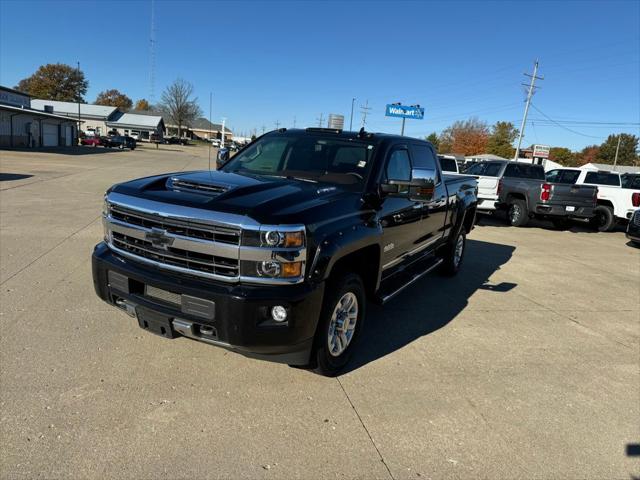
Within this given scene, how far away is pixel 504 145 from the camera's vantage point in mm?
92688

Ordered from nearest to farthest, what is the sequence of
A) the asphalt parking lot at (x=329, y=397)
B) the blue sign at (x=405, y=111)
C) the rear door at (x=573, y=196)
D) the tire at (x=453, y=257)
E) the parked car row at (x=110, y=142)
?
the asphalt parking lot at (x=329, y=397) < the tire at (x=453, y=257) < the rear door at (x=573, y=196) < the blue sign at (x=405, y=111) < the parked car row at (x=110, y=142)

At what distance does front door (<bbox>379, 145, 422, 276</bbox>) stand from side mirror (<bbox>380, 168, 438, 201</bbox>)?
10cm

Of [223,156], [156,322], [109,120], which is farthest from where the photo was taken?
[109,120]

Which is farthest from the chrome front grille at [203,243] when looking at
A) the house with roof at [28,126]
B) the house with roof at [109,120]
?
the house with roof at [109,120]

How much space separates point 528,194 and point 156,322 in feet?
41.5

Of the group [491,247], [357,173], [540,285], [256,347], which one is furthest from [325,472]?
[491,247]

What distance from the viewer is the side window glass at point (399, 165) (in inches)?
175

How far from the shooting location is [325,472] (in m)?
2.65

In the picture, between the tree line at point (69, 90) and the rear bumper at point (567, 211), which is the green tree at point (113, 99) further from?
the rear bumper at point (567, 211)

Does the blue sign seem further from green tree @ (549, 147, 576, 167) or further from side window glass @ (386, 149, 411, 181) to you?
green tree @ (549, 147, 576, 167)

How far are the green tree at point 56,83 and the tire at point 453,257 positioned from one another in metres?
111

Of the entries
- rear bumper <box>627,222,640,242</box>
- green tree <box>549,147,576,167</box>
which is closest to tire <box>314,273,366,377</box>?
rear bumper <box>627,222,640,242</box>

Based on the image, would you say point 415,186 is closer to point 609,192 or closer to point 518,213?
point 518,213

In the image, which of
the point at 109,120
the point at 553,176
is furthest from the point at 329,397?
the point at 109,120
